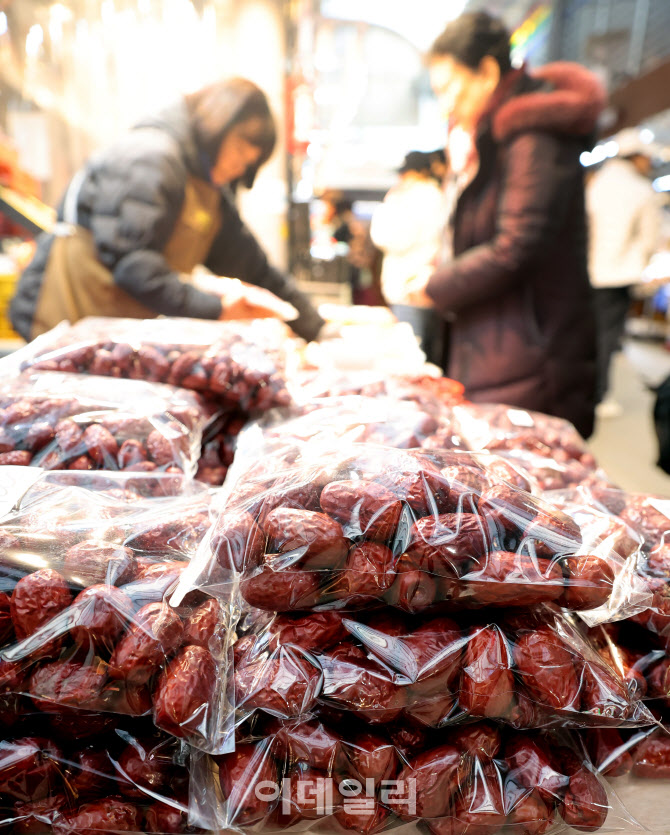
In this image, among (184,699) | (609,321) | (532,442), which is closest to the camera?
(184,699)

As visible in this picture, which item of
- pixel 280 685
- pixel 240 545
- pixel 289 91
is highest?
pixel 289 91

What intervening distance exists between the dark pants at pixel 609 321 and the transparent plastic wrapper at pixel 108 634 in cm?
329

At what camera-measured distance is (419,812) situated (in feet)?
1.94

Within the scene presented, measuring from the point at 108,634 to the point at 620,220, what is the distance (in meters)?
3.40

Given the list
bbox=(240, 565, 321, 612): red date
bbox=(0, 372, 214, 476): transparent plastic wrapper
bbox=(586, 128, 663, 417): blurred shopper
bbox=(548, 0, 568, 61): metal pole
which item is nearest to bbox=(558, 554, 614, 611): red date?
bbox=(240, 565, 321, 612): red date

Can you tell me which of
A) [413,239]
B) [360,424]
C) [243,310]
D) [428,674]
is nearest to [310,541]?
[428,674]

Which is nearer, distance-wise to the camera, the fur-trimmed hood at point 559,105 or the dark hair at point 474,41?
the fur-trimmed hood at point 559,105

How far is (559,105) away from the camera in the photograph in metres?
1.90

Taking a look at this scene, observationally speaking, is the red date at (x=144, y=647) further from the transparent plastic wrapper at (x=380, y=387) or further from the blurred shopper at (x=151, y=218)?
the blurred shopper at (x=151, y=218)

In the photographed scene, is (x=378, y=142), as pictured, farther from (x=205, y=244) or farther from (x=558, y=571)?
(x=558, y=571)

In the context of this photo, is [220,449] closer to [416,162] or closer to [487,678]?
[487,678]

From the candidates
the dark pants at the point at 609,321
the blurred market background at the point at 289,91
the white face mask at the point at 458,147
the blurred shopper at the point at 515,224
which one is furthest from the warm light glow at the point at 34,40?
the dark pants at the point at 609,321

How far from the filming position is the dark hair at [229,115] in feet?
7.27

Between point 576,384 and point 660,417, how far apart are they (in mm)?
852
